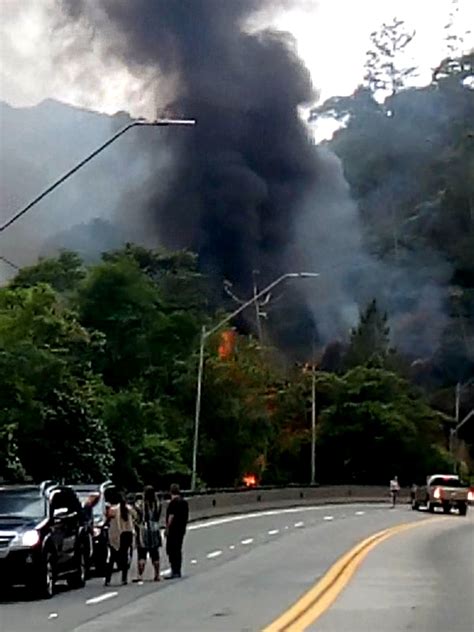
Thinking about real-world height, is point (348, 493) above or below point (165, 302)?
below

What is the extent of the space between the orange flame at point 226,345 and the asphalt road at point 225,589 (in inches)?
1587

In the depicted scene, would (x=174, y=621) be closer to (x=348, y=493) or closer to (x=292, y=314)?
(x=348, y=493)

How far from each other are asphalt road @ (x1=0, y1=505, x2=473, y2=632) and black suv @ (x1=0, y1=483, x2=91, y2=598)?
13.1 inches

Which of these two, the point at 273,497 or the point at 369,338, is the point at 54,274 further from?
the point at 369,338

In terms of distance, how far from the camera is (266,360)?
343 ft

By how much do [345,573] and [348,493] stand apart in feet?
175

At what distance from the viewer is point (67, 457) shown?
161 ft

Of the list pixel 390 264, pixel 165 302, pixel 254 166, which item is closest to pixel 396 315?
pixel 390 264

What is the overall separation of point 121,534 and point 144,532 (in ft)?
2.96

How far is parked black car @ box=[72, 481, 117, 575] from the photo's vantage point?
2519 centimetres

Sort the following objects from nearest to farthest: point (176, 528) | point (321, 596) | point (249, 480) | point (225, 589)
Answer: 1. point (321, 596)
2. point (225, 589)
3. point (176, 528)
4. point (249, 480)

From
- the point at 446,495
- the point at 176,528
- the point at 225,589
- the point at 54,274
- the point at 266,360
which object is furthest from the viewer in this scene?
the point at 266,360

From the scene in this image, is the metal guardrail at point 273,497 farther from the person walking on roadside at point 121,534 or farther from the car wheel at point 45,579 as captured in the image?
the car wheel at point 45,579

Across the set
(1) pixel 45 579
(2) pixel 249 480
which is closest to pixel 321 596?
(1) pixel 45 579
